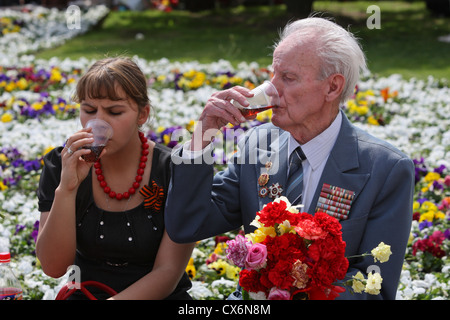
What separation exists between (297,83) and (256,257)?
90 cm

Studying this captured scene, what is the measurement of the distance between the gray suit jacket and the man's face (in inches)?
7.6

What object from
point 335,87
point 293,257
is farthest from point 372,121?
point 293,257

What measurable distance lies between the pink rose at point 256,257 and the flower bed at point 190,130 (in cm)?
134

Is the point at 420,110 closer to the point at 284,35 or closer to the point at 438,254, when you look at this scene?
the point at 438,254

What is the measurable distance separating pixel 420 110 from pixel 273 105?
216 inches

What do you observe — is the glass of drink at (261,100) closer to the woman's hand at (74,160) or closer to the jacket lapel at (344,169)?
the jacket lapel at (344,169)

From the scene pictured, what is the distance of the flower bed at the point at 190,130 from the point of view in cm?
434

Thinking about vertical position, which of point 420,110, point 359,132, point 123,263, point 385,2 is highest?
point 359,132

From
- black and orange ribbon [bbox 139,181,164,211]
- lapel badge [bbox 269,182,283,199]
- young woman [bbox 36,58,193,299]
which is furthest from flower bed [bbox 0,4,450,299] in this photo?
lapel badge [bbox 269,182,283,199]

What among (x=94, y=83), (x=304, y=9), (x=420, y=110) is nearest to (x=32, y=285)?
(x=94, y=83)

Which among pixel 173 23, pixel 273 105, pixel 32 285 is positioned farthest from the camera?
pixel 173 23

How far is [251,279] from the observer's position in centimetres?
225

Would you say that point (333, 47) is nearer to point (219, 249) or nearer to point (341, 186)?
point (341, 186)

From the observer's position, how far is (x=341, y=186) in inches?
110
